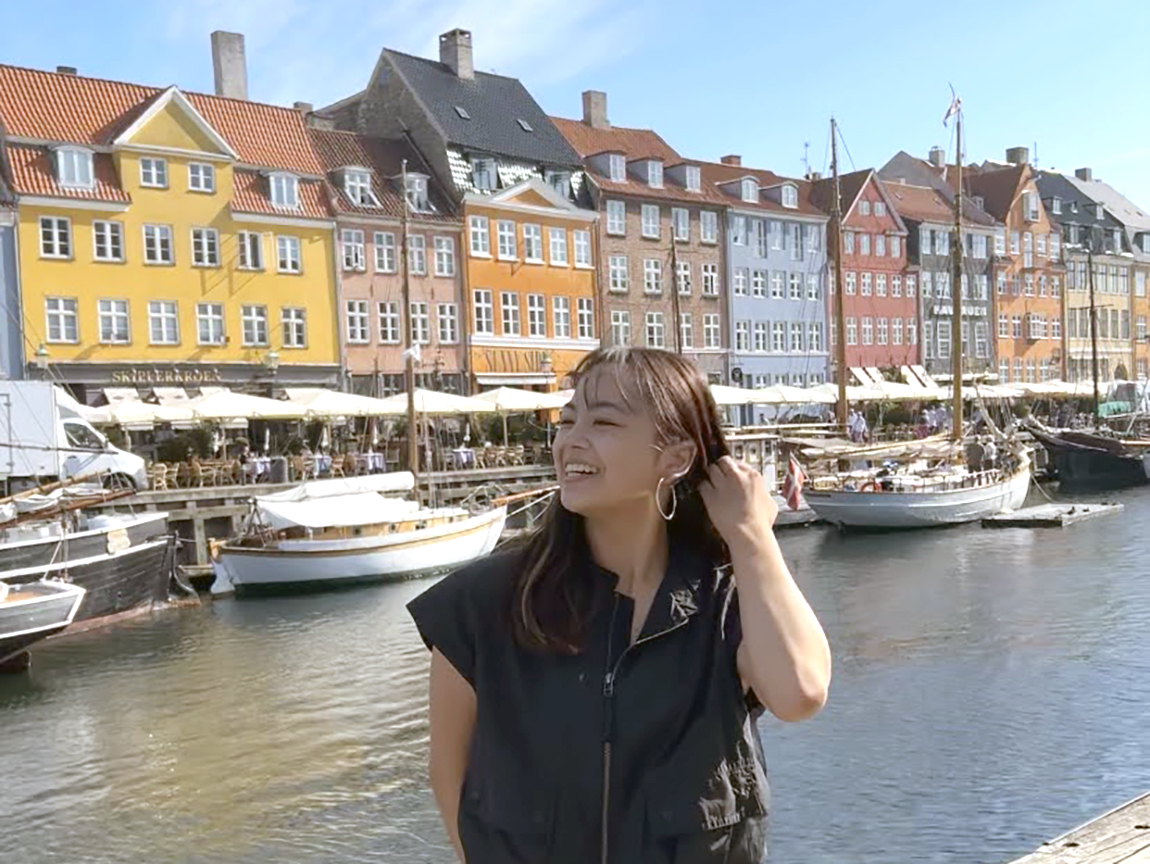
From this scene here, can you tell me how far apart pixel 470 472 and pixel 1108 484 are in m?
24.0

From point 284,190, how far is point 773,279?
75.6 ft

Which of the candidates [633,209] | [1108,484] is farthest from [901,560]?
[633,209]

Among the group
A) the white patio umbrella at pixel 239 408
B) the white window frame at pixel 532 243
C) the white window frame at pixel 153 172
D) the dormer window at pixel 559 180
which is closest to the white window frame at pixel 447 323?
the white window frame at pixel 532 243

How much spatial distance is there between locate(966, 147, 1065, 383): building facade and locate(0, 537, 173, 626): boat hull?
167 feet

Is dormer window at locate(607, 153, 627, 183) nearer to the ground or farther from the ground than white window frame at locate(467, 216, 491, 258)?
farther from the ground

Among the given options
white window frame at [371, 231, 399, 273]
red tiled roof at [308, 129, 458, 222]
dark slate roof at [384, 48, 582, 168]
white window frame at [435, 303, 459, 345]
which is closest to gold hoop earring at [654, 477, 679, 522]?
red tiled roof at [308, 129, 458, 222]

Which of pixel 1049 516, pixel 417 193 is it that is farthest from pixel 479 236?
pixel 1049 516

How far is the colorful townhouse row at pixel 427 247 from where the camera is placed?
33.6 meters

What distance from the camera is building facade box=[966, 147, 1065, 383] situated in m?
66.0

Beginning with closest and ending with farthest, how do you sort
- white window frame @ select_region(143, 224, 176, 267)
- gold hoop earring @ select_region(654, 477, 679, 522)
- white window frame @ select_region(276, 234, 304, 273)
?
1. gold hoop earring @ select_region(654, 477, 679, 522)
2. white window frame @ select_region(143, 224, 176, 267)
3. white window frame @ select_region(276, 234, 304, 273)

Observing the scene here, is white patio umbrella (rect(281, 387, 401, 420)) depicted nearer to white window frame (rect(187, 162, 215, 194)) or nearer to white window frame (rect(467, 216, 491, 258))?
white window frame (rect(187, 162, 215, 194))

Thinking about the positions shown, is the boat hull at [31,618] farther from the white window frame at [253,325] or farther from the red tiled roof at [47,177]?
the white window frame at [253,325]

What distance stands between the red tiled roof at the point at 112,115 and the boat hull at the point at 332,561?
49.4 feet

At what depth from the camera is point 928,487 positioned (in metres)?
32.5
